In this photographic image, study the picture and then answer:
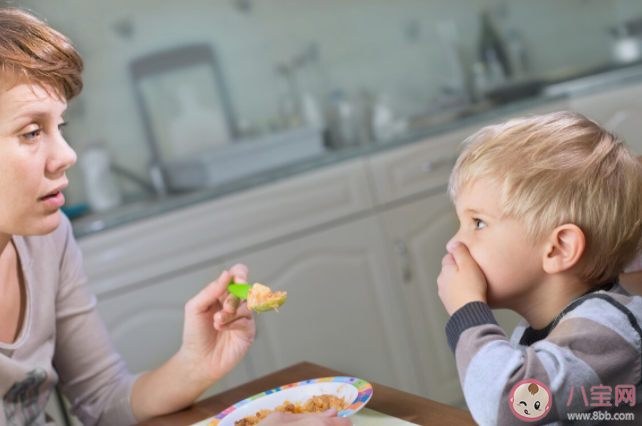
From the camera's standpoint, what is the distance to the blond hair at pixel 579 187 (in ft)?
2.49

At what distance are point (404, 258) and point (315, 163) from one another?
1.42ft

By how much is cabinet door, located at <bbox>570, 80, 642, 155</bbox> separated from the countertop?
0.03m

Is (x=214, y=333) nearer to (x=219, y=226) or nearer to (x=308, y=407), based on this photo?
(x=308, y=407)

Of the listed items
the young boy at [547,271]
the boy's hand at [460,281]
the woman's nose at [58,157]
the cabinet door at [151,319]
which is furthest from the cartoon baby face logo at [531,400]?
the cabinet door at [151,319]

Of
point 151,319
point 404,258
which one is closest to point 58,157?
point 151,319

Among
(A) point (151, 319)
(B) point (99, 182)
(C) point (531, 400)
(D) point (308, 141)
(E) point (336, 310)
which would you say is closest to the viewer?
(C) point (531, 400)

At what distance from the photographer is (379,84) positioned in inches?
114

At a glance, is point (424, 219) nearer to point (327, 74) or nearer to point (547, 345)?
point (327, 74)

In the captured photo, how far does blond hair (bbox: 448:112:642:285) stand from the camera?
760 millimetres

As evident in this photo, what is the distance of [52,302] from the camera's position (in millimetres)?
1062

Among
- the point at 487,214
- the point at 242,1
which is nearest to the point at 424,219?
the point at 242,1

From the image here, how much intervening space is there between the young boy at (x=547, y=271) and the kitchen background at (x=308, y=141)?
122cm

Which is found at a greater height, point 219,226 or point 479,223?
point 479,223

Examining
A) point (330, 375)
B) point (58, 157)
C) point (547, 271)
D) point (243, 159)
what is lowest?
point (330, 375)
